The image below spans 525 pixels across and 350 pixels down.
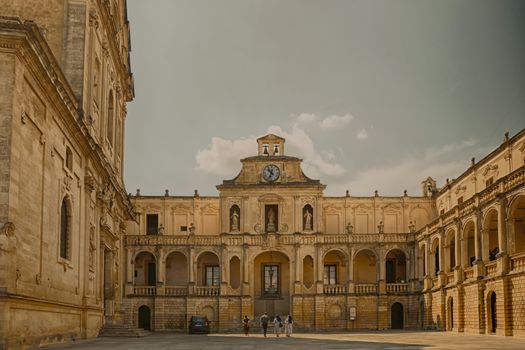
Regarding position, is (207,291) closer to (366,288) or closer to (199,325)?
(199,325)

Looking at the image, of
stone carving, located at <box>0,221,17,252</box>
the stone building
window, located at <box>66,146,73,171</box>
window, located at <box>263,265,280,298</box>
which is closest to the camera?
stone carving, located at <box>0,221,17,252</box>

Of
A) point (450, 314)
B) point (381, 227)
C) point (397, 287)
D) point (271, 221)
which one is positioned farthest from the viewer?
point (271, 221)

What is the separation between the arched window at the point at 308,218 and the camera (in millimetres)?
61031

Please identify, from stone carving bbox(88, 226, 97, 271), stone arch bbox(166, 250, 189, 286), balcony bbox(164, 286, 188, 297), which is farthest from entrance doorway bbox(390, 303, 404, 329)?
stone carving bbox(88, 226, 97, 271)

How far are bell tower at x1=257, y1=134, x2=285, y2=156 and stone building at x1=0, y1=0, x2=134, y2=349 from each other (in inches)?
760

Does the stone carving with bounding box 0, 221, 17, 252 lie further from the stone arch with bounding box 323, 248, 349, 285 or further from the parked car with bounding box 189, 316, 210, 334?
the stone arch with bounding box 323, 248, 349, 285

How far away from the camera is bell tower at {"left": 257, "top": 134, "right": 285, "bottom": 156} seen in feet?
205

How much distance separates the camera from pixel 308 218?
60969 millimetres

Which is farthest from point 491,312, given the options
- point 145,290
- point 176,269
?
point 176,269

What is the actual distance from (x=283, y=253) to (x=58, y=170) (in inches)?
1412

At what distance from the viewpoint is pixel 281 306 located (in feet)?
199

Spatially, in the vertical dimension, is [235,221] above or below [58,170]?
above

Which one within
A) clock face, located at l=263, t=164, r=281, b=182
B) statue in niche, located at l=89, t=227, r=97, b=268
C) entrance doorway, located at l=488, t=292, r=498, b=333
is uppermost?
clock face, located at l=263, t=164, r=281, b=182

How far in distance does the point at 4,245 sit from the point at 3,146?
2.54m
